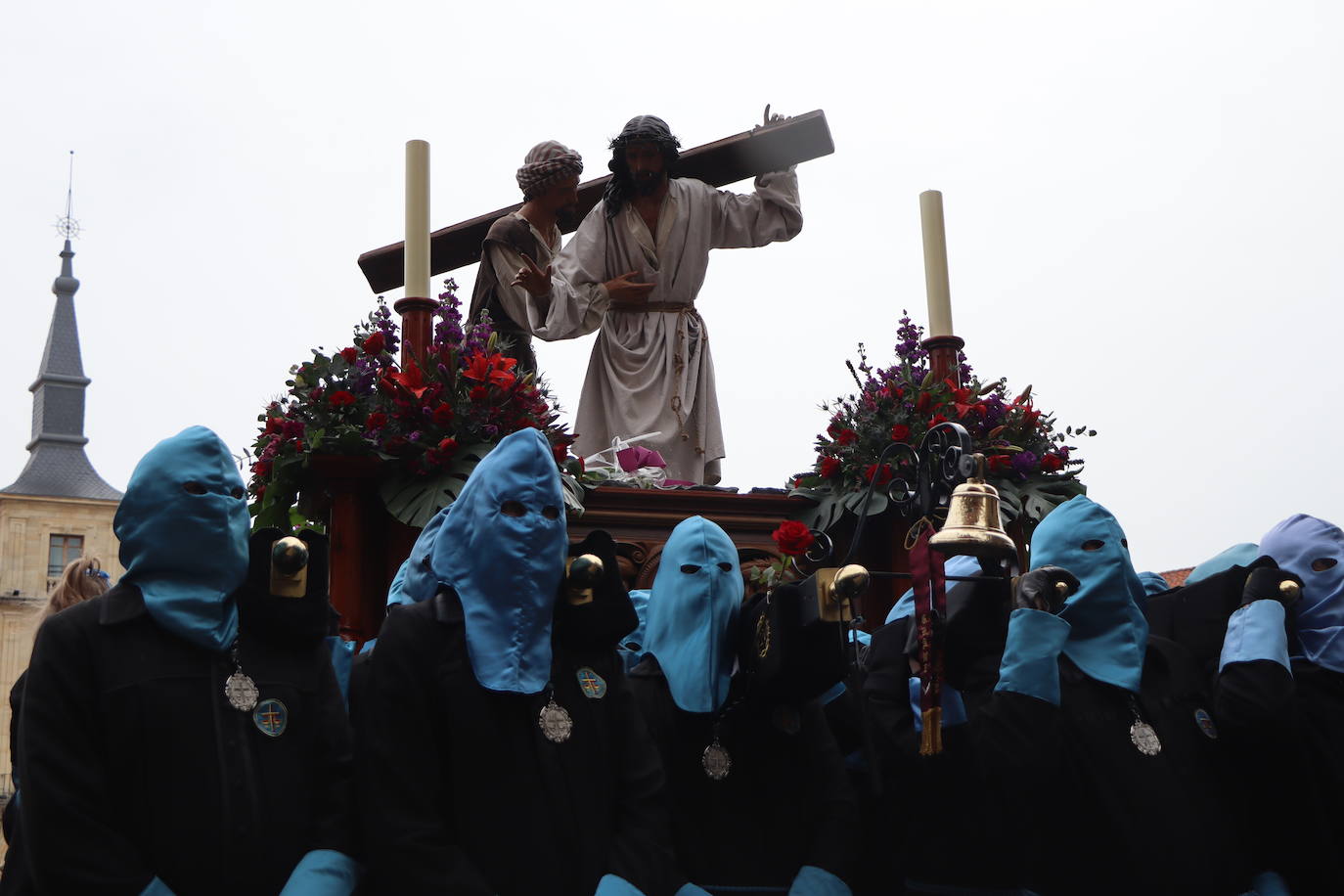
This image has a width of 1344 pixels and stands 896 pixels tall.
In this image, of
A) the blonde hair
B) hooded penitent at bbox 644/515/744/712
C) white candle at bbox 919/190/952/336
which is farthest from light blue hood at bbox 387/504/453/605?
white candle at bbox 919/190/952/336

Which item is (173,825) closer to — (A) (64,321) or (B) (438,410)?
(B) (438,410)

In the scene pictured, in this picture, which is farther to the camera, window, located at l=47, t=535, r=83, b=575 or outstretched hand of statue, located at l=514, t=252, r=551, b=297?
window, located at l=47, t=535, r=83, b=575

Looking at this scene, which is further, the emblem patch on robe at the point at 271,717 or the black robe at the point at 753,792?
the black robe at the point at 753,792

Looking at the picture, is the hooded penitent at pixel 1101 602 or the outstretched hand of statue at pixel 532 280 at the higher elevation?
the outstretched hand of statue at pixel 532 280

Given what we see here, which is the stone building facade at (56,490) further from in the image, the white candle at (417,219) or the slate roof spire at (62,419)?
the white candle at (417,219)

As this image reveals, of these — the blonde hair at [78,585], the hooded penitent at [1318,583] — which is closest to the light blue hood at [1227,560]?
the hooded penitent at [1318,583]

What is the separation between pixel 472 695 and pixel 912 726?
1357 mm

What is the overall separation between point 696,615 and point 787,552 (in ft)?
1.61

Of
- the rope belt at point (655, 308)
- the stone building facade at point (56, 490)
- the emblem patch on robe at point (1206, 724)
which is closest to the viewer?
the emblem patch on robe at point (1206, 724)

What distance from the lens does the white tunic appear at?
642 cm

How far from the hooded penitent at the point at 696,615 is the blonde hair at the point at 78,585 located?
183cm

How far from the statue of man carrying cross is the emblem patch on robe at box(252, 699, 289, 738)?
9.59 feet

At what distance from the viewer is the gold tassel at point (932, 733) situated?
373 cm

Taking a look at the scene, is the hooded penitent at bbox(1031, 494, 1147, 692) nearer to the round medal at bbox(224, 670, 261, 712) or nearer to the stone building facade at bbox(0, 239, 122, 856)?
the round medal at bbox(224, 670, 261, 712)
